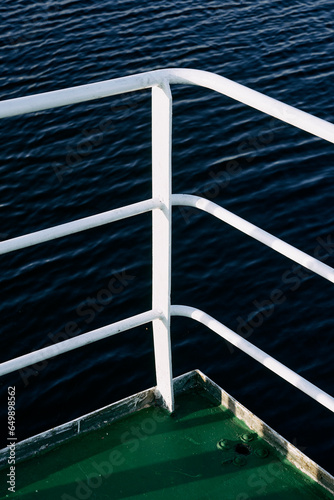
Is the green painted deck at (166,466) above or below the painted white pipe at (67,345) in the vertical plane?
below

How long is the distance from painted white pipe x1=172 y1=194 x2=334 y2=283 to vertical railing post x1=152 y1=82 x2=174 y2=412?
9cm

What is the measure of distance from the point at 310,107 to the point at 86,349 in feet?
19.8

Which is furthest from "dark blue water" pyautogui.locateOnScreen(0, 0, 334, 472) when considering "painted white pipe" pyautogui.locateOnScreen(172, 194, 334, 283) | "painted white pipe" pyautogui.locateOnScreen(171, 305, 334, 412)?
"painted white pipe" pyautogui.locateOnScreen(172, 194, 334, 283)

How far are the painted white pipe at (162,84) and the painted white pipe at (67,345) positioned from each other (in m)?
0.93

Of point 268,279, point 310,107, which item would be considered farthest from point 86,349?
point 310,107

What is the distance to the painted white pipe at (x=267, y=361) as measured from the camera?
8.34 ft

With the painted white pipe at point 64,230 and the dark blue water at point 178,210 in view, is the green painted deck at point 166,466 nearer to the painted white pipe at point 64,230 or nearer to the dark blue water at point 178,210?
the painted white pipe at point 64,230

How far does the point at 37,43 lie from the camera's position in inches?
558

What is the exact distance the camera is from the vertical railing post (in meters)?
2.51

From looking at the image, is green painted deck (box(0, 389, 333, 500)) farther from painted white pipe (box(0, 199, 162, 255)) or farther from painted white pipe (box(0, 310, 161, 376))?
painted white pipe (box(0, 199, 162, 255))

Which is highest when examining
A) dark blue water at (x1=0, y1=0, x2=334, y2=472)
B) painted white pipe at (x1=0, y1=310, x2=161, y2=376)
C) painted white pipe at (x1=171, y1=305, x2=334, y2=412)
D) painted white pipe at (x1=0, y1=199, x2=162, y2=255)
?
dark blue water at (x1=0, y1=0, x2=334, y2=472)

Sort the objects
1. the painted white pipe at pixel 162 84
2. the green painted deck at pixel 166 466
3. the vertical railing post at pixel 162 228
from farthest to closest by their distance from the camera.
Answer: the green painted deck at pixel 166 466 → the vertical railing post at pixel 162 228 → the painted white pipe at pixel 162 84

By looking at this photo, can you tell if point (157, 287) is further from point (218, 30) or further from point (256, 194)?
point (218, 30)

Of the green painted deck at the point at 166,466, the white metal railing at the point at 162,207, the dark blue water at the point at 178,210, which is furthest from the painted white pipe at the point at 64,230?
the dark blue water at the point at 178,210
